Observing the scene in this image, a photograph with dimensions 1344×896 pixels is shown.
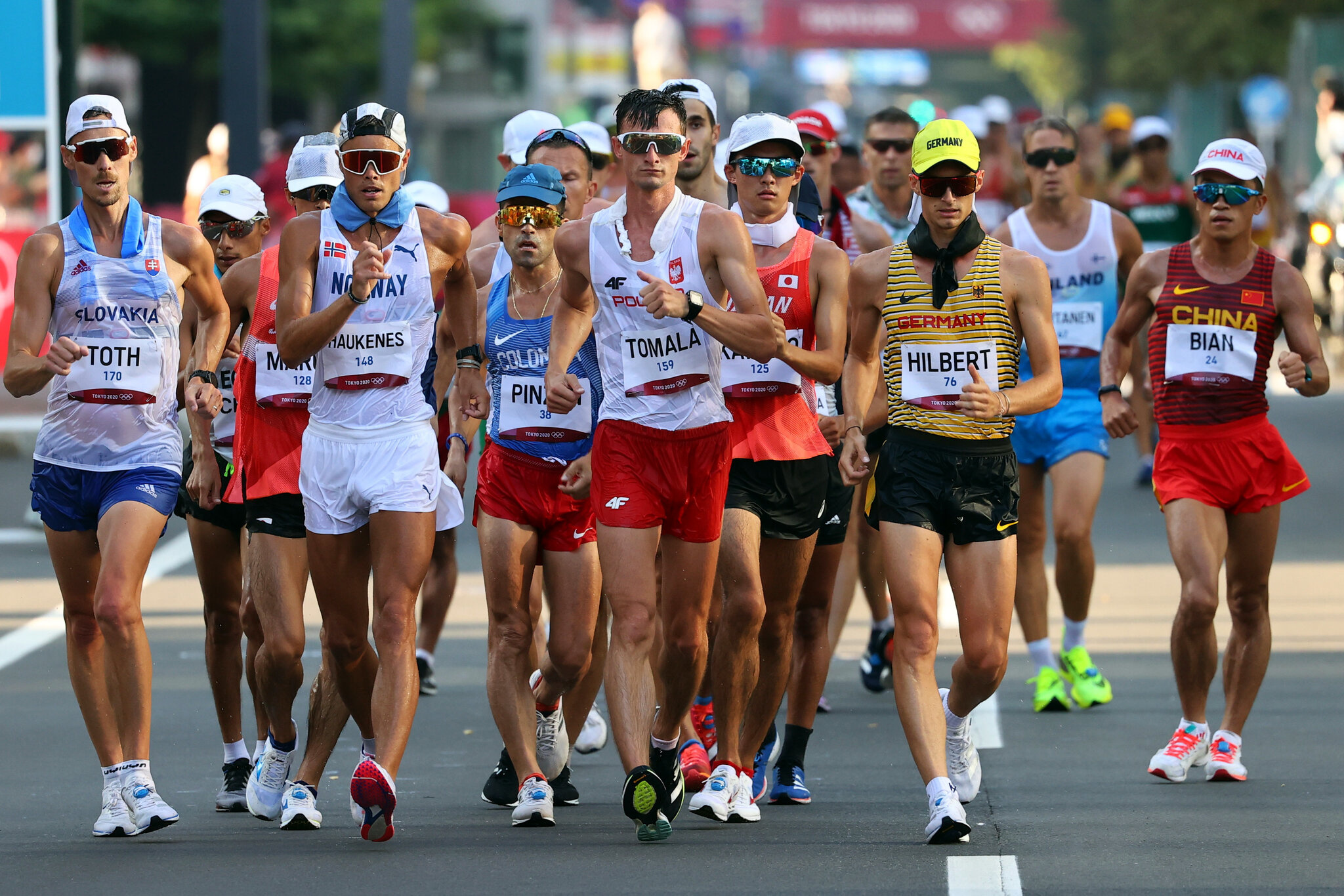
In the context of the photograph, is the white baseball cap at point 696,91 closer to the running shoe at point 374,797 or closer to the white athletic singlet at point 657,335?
the white athletic singlet at point 657,335

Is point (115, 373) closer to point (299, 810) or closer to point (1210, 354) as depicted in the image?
point (299, 810)

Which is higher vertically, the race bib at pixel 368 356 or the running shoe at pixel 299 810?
the race bib at pixel 368 356

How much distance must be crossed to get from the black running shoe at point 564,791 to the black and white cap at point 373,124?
2352 millimetres

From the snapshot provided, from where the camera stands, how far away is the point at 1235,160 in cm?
905

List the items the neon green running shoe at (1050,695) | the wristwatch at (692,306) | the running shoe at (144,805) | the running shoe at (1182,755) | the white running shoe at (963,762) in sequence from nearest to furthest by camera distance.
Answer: the wristwatch at (692,306) → the running shoe at (144,805) → the white running shoe at (963,762) → the running shoe at (1182,755) → the neon green running shoe at (1050,695)

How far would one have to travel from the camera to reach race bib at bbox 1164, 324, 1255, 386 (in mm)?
9055

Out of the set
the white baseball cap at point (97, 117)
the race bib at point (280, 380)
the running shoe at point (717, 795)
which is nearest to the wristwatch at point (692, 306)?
the race bib at point (280, 380)

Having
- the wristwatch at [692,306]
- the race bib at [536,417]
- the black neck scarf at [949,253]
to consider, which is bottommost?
the race bib at [536,417]

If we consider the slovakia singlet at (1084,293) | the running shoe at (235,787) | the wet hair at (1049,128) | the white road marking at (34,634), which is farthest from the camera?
the white road marking at (34,634)

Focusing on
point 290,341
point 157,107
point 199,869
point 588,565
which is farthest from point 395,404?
point 157,107

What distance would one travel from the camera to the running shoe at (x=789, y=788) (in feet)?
28.0

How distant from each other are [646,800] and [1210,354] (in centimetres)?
298

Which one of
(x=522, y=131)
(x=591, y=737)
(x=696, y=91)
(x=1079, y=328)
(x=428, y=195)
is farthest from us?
(x=428, y=195)

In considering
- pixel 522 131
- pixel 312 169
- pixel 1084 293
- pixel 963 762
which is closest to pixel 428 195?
pixel 522 131
